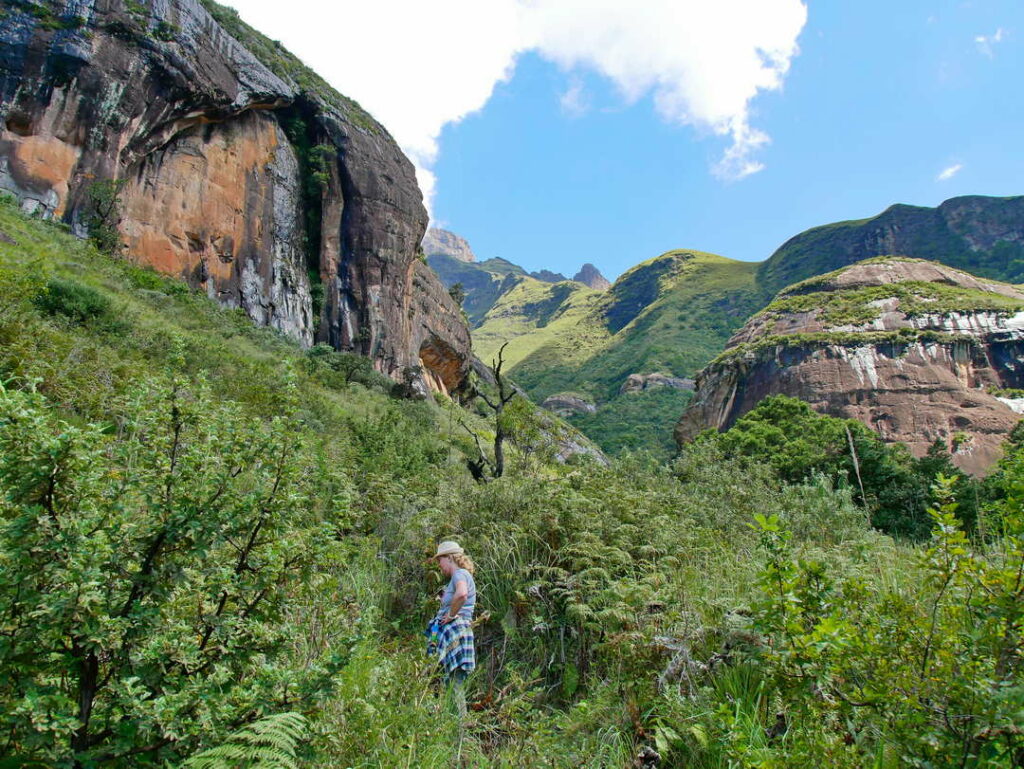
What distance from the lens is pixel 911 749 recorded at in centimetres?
194

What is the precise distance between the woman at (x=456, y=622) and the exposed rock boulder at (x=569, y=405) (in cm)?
7811

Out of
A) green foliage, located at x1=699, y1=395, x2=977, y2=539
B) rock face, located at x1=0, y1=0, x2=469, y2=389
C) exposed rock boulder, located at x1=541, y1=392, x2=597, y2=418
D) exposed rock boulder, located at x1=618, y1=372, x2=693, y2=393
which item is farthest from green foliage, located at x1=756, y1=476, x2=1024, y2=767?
exposed rock boulder, located at x1=618, y1=372, x2=693, y2=393

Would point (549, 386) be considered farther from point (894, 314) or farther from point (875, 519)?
point (875, 519)

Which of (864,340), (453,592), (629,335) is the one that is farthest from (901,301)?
(629,335)

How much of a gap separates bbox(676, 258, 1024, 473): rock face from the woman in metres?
41.7

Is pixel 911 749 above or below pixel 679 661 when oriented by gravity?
above

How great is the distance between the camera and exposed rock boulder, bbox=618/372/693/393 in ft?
277

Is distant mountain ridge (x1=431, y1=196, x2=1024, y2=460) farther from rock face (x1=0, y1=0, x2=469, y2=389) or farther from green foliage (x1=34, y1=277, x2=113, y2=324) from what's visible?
green foliage (x1=34, y1=277, x2=113, y2=324)

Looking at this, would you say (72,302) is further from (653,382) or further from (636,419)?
(653,382)

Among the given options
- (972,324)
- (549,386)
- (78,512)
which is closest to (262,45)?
(78,512)

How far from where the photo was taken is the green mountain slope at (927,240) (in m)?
95.4

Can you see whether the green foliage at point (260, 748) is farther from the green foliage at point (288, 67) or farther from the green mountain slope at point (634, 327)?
the green mountain slope at point (634, 327)

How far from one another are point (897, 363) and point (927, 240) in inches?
3402

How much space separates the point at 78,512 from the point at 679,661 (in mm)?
3329
